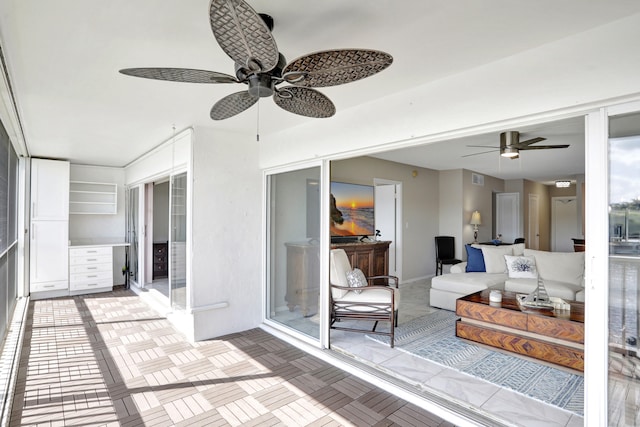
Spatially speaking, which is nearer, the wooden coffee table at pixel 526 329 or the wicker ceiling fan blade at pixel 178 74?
the wicker ceiling fan blade at pixel 178 74

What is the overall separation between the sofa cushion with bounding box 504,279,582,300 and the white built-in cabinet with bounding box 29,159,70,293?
7.21 m

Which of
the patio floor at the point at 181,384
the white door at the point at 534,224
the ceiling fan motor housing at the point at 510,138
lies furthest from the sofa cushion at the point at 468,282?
the white door at the point at 534,224

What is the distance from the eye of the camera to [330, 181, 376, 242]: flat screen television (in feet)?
17.1

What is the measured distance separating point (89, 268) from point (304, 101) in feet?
19.7

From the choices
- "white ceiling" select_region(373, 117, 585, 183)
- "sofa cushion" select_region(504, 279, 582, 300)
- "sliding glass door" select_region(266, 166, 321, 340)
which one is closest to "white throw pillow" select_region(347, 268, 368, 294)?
"sliding glass door" select_region(266, 166, 321, 340)

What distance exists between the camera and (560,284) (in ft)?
14.8

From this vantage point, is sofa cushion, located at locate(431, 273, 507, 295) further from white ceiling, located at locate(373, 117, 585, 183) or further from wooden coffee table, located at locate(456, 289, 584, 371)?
white ceiling, located at locate(373, 117, 585, 183)

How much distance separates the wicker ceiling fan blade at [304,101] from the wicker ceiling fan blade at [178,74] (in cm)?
29

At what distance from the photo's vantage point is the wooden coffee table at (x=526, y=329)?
9.88ft

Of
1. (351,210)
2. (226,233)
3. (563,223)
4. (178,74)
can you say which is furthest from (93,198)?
(563,223)

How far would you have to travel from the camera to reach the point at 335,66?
4.67ft

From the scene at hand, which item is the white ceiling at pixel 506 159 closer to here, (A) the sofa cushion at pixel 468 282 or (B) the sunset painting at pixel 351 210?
(B) the sunset painting at pixel 351 210

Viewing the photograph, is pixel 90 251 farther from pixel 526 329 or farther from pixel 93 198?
pixel 526 329

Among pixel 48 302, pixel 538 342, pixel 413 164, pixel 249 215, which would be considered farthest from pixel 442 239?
pixel 48 302
